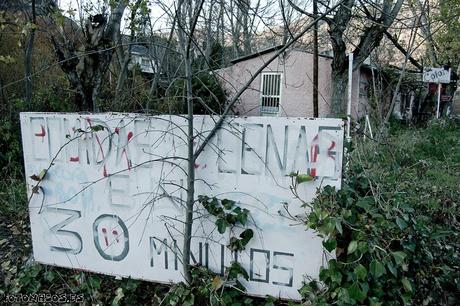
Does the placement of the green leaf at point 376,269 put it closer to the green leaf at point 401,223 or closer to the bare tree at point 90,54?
the green leaf at point 401,223

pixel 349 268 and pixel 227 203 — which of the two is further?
pixel 227 203

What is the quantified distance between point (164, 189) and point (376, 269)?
4.44ft

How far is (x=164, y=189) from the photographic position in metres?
2.43

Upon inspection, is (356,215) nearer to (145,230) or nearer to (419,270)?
(419,270)

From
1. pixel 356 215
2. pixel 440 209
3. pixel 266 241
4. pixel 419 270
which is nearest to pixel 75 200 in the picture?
pixel 266 241

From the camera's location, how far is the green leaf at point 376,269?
1.87 meters

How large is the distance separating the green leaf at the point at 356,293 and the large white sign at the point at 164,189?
29 cm

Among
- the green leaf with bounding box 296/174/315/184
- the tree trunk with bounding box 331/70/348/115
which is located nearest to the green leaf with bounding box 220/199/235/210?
the green leaf with bounding box 296/174/315/184

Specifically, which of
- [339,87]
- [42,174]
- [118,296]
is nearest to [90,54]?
[42,174]

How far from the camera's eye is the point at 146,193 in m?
2.47

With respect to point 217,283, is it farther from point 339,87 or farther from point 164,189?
point 339,87

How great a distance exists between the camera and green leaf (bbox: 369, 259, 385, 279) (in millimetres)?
1874

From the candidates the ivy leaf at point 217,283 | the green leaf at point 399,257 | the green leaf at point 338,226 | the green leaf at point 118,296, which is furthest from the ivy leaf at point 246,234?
the green leaf at point 118,296

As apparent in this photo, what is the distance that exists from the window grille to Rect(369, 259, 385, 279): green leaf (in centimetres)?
1293
